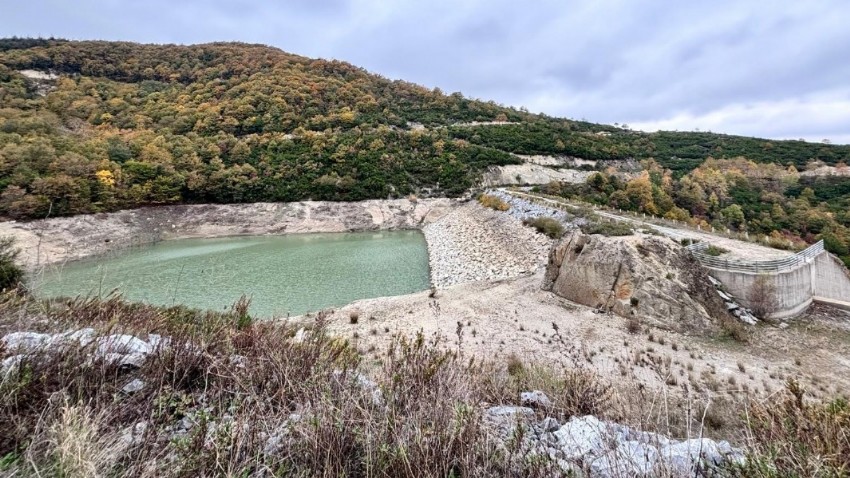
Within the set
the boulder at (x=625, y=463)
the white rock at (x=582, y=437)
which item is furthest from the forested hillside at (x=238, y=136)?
the boulder at (x=625, y=463)

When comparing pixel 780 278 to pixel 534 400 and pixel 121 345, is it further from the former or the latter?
pixel 121 345

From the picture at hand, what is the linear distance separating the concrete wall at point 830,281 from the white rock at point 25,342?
63.7 ft

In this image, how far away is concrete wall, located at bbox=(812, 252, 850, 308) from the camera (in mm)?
13141

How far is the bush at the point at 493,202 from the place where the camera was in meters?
27.9

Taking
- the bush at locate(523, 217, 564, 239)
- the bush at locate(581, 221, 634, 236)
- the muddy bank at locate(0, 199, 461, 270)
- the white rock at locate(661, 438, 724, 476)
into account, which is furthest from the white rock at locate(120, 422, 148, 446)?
the muddy bank at locate(0, 199, 461, 270)

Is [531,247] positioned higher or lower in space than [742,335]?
higher

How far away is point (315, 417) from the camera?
217 cm

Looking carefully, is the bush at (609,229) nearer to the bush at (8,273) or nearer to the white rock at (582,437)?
the white rock at (582,437)

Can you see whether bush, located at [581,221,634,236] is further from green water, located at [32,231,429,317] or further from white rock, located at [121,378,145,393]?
white rock, located at [121,378,145,393]

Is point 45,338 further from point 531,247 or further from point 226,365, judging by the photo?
point 531,247

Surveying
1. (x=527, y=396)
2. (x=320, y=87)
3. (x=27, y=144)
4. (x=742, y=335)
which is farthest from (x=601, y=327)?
(x=320, y=87)

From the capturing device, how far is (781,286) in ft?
36.7

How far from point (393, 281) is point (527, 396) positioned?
45.1ft

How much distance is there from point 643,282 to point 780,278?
425 centimetres
